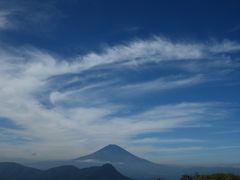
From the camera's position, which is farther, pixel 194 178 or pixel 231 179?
pixel 194 178

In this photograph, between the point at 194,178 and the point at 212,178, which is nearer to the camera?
the point at 212,178

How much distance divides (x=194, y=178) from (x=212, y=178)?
1466cm

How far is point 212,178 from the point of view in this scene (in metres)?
176

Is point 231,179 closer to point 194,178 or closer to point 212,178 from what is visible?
point 212,178

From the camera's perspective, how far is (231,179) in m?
171

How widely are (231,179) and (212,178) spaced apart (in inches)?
347

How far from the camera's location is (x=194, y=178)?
189 m

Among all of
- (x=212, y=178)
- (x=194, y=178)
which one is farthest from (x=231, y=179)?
(x=194, y=178)

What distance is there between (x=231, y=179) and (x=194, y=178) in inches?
884
